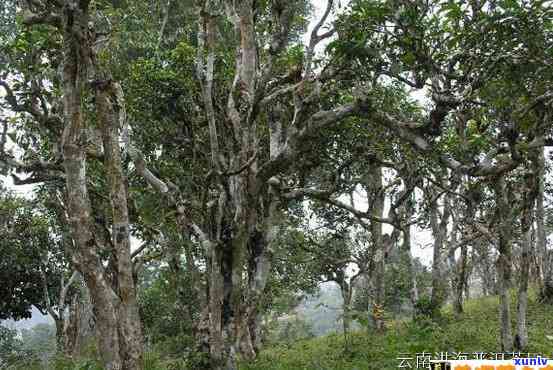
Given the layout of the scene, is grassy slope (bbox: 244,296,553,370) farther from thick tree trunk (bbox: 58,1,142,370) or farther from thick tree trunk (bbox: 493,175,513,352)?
thick tree trunk (bbox: 58,1,142,370)

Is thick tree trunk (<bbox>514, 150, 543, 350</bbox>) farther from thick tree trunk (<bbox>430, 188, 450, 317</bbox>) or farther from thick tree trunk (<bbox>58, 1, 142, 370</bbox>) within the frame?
thick tree trunk (<bbox>58, 1, 142, 370</bbox>)

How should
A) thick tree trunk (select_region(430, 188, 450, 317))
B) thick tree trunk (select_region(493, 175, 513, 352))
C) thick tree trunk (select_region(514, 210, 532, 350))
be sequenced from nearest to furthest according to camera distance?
thick tree trunk (select_region(493, 175, 513, 352)), thick tree trunk (select_region(514, 210, 532, 350)), thick tree trunk (select_region(430, 188, 450, 317))

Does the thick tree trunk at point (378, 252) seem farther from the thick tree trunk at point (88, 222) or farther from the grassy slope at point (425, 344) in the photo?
the thick tree trunk at point (88, 222)

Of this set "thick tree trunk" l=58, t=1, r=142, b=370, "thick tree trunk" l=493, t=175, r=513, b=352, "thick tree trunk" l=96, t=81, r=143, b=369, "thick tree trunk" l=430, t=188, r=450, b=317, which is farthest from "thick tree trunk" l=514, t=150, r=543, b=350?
"thick tree trunk" l=58, t=1, r=142, b=370

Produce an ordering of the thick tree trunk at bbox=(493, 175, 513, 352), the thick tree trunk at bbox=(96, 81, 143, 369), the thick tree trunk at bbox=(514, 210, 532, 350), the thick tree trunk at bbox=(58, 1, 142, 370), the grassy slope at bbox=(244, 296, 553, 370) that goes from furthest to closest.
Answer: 1. the thick tree trunk at bbox=(514, 210, 532, 350)
2. the grassy slope at bbox=(244, 296, 553, 370)
3. the thick tree trunk at bbox=(493, 175, 513, 352)
4. the thick tree trunk at bbox=(96, 81, 143, 369)
5. the thick tree trunk at bbox=(58, 1, 142, 370)

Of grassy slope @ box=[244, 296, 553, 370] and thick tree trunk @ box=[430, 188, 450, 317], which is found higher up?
thick tree trunk @ box=[430, 188, 450, 317]

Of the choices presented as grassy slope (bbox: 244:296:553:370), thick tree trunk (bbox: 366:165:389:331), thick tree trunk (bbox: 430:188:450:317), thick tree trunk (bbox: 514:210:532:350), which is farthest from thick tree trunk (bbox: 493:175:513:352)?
thick tree trunk (bbox: 366:165:389:331)

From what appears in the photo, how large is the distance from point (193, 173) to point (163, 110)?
78.5 inches

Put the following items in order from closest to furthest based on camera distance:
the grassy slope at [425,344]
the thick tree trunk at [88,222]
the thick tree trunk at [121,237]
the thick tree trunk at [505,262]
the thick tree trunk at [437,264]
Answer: the thick tree trunk at [88,222]
the thick tree trunk at [121,237]
the thick tree trunk at [505,262]
the grassy slope at [425,344]
the thick tree trunk at [437,264]

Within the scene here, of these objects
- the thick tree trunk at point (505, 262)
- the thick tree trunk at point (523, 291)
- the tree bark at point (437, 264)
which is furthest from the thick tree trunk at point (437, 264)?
the thick tree trunk at point (505, 262)

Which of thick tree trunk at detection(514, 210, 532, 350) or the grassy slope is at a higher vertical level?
thick tree trunk at detection(514, 210, 532, 350)

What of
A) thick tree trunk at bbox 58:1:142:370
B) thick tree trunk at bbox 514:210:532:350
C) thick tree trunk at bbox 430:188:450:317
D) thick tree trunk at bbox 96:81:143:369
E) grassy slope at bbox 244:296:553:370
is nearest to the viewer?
thick tree trunk at bbox 58:1:142:370

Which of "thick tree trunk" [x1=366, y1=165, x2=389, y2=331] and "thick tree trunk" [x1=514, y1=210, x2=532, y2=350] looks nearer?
"thick tree trunk" [x1=514, y1=210, x2=532, y2=350]

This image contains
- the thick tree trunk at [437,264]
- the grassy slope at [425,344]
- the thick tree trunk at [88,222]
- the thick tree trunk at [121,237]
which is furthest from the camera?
the thick tree trunk at [437,264]
